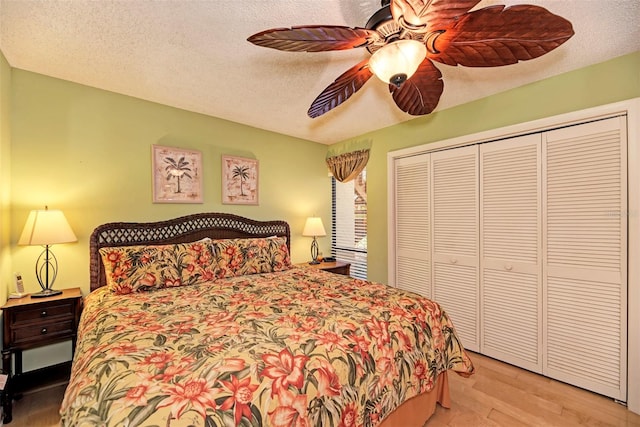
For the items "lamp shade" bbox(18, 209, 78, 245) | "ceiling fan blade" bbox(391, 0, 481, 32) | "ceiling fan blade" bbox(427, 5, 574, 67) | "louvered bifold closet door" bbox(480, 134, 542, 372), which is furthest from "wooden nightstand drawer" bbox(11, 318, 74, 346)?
"louvered bifold closet door" bbox(480, 134, 542, 372)

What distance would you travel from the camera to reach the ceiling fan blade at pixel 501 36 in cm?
114

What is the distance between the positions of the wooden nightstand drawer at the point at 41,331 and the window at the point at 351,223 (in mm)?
3117

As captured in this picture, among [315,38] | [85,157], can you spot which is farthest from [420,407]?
[85,157]

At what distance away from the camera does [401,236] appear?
349 cm

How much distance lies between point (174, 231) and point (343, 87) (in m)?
Result: 2.23

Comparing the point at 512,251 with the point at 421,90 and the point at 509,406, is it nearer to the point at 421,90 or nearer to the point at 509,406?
the point at 509,406

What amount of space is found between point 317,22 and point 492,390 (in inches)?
115

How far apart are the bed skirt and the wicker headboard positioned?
2.39 metres

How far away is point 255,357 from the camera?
1.15 metres

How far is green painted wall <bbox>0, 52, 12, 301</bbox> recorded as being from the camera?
2002 mm

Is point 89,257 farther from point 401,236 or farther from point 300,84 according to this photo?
point 401,236

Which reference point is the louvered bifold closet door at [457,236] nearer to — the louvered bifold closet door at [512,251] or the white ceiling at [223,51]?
the louvered bifold closet door at [512,251]

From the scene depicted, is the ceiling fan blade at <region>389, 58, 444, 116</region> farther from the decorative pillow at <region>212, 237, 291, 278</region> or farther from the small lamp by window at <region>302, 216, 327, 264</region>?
the small lamp by window at <region>302, 216, 327, 264</region>

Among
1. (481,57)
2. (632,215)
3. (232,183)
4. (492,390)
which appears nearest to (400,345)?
(492,390)
